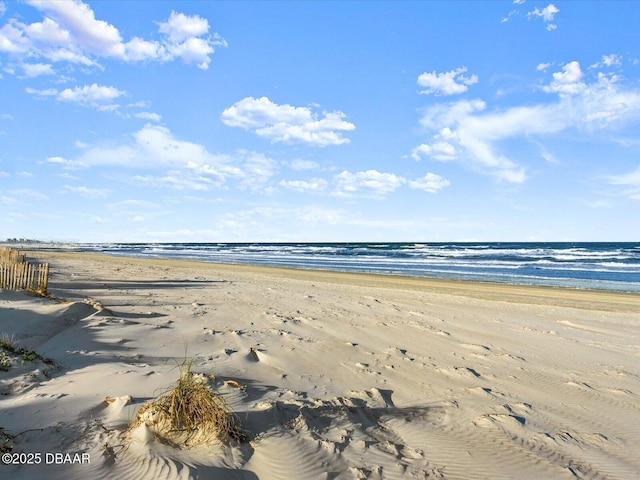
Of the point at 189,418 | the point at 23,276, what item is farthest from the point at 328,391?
the point at 23,276

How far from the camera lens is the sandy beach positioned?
3.39 meters

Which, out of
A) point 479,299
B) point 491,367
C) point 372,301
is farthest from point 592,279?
point 491,367

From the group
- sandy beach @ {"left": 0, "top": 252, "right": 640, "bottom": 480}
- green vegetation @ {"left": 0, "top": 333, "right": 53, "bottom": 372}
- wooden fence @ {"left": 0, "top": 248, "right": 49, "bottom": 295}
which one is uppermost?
wooden fence @ {"left": 0, "top": 248, "right": 49, "bottom": 295}

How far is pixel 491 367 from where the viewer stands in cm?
673

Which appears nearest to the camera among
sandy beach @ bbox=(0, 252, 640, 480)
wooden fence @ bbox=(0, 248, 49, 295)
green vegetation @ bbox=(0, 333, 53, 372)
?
sandy beach @ bbox=(0, 252, 640, 480)

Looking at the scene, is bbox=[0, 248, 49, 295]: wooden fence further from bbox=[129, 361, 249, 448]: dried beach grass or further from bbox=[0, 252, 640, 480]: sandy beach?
bbox=[129, 361, 249, 448]: dried beach grass

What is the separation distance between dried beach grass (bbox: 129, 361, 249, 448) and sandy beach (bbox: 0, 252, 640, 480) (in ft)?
0.35

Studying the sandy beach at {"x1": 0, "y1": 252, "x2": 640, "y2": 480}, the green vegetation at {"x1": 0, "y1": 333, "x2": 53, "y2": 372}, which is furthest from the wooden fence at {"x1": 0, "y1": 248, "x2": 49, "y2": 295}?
the green vegetation at {"x1": 0, "y1": 333, "x2": 53, "y2": 372}

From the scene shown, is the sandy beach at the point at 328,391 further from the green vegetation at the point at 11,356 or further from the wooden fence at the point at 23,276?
the wooden fence at the point at 23,276

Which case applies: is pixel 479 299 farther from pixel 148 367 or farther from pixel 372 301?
pixel 148 367

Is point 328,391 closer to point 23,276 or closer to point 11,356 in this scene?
point 11,356

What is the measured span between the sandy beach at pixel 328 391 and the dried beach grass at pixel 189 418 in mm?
106

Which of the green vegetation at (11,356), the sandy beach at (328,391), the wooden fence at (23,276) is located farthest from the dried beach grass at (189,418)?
the wooden fence at (23,276)

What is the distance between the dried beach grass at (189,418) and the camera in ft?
11.3
